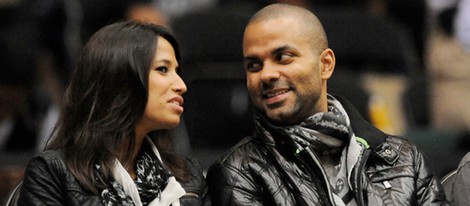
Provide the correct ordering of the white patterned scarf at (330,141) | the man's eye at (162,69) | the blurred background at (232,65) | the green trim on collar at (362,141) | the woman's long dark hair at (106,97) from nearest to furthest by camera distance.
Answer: the woman's long dark hair at (106,97), the man's eye at (162,69), the white patterned scarf at (330,141), the green trim on collar at (362,141), the blurred background at (232,65)

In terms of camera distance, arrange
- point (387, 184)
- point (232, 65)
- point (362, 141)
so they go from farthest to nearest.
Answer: point (232, 65)
point (362, 141)
point (387, 184)

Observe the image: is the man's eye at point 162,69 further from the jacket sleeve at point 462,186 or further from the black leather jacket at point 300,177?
the jacket sleeve at point 462,186

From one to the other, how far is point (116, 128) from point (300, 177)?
29.2 inches

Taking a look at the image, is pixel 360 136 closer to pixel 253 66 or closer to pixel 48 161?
pixel 253 66

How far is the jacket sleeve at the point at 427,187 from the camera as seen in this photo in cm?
514

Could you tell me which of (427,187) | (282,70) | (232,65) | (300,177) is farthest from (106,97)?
(232,65)

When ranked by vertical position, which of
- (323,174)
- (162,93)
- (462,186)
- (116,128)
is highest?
(162,93)

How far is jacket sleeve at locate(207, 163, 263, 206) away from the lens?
5.01 m

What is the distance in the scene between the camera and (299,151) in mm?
5070

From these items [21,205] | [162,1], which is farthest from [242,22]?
[21,205]

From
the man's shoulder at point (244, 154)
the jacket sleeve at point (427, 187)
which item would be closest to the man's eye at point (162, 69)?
the man's shoulder at point (244, 154)

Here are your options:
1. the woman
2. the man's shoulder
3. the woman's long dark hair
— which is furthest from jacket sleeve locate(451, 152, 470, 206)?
the woman's long dark hair

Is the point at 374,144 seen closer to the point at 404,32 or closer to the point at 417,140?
the point at 417,140

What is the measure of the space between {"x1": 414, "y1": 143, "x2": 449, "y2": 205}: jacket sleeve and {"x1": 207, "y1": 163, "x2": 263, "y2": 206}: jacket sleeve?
2.12ft
